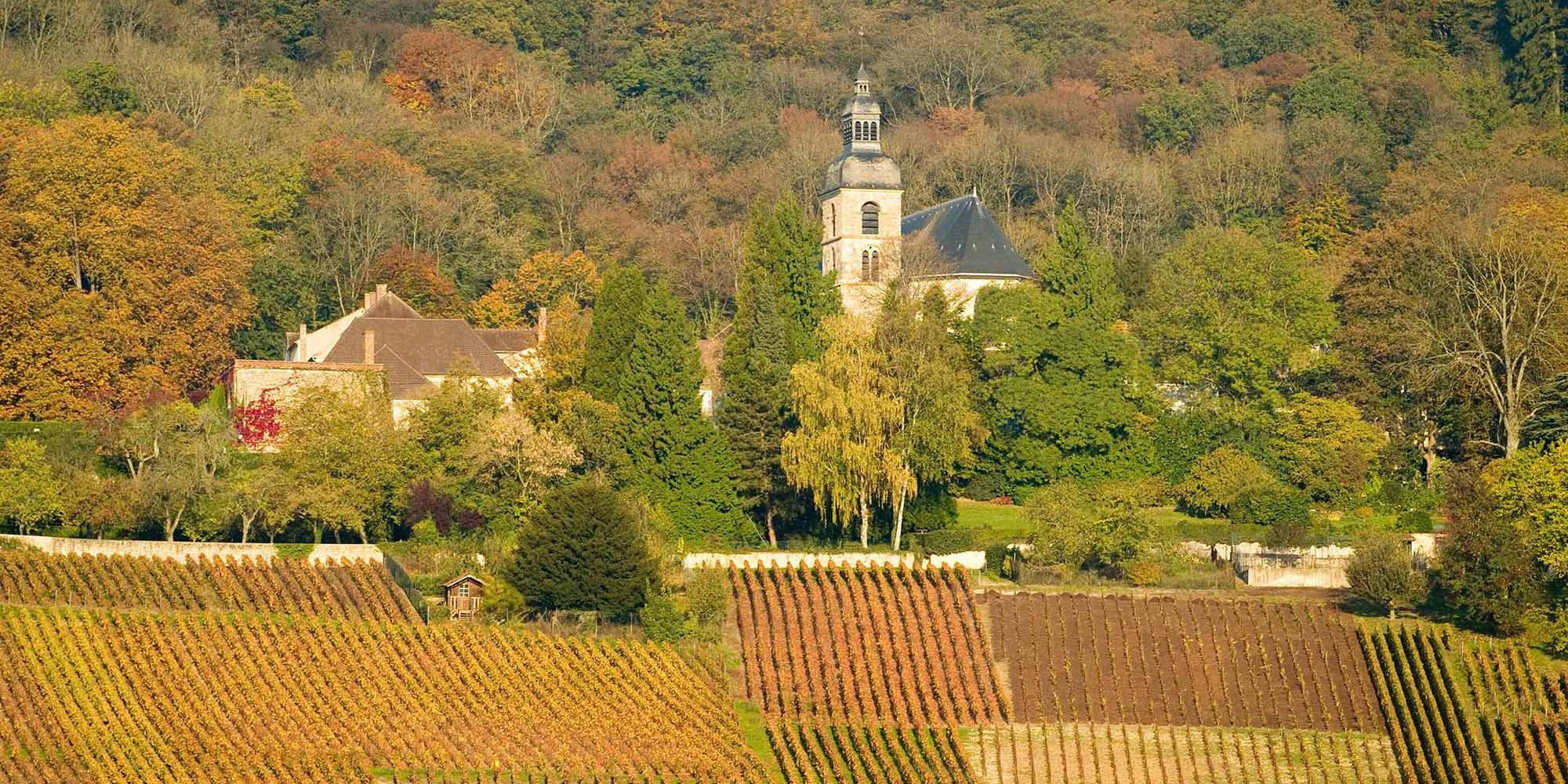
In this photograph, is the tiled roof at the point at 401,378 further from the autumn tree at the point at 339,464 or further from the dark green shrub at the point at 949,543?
the dark green shrub at the point at 949,543

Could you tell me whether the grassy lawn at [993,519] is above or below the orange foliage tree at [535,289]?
below

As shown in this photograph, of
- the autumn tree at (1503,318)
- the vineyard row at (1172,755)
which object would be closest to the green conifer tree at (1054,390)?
the autumn tree at (1503,318)

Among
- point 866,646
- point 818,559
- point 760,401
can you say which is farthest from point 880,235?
point 866,646

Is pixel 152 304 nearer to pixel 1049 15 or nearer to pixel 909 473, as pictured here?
pixel 909 473

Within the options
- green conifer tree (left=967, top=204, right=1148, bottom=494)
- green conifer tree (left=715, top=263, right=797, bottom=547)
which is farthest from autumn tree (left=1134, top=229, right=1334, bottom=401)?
green conifer tree (left=715, top=263, right=797, bottom=547)

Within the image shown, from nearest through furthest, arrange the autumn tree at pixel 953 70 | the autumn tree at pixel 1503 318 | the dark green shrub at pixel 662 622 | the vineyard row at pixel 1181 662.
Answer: the vineyard row at pixel 1181 662 < the dark green shrub at pixel 662 622 < the autumn tree at pixel 1503 318 < the autumn tree at pixel 953 70

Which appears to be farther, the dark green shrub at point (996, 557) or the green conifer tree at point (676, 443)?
the green conifer tree at point (676, 443)

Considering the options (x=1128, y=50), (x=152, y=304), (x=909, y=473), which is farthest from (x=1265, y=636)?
(x=1128, y=50)
